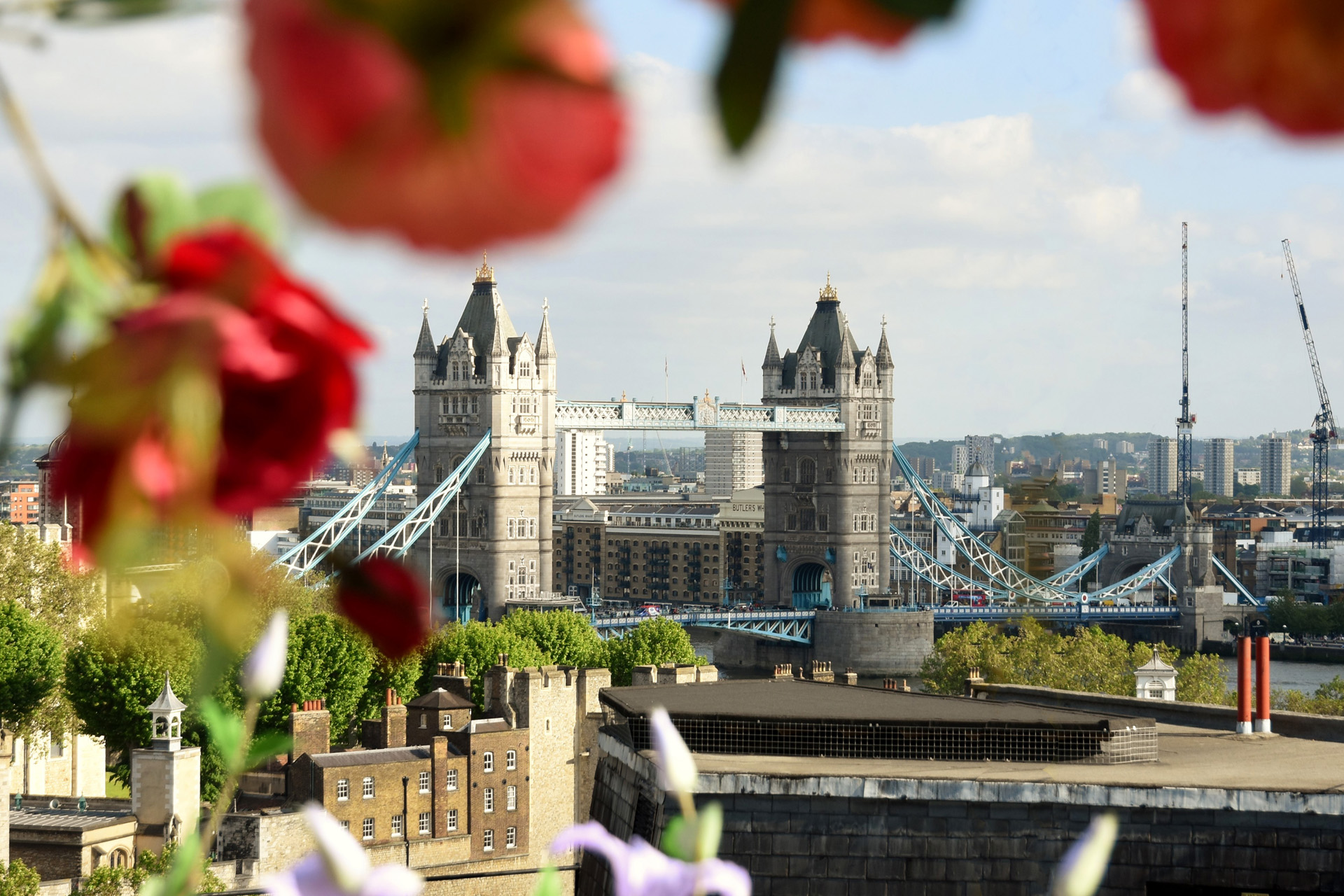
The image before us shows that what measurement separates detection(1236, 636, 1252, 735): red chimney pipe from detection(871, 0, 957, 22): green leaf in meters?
15.2

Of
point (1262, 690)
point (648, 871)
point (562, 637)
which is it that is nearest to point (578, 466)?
point (562, 637)

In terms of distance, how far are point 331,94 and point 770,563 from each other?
2750 inches

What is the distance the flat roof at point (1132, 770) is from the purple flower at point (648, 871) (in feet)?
30.3

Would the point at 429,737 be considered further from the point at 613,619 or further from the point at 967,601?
the point at 967,601

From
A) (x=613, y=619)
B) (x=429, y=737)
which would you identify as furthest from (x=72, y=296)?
(x=613, y=619)

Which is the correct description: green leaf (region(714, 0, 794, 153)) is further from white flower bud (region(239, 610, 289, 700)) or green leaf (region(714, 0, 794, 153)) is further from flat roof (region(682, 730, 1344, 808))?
flat roof (region(682, 730, 1344, 808))

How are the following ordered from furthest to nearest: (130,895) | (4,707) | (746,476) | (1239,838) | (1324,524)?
(746,476), (1324,524), (4,707), (130,895), (1239,838)

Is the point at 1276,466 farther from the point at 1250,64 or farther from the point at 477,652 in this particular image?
the point at 1250,64

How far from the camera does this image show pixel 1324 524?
327 ft

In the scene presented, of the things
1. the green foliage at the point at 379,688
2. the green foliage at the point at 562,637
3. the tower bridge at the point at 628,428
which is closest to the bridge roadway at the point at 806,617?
the tower bridge at the point at 628,428

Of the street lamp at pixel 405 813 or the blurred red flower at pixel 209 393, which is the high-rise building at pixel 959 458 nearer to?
the street lamp at pixel 405 813

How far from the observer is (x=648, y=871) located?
1.32m

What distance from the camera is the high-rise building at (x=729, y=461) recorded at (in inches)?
6880

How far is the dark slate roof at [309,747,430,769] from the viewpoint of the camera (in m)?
27.0
